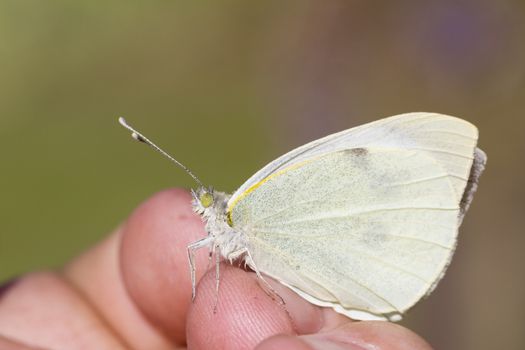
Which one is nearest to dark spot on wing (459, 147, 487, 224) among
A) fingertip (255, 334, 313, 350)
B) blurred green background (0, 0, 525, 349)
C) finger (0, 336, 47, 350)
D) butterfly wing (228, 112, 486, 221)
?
butterfly wing (228, 112, 486, 221)

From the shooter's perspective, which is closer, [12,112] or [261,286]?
[261,286]

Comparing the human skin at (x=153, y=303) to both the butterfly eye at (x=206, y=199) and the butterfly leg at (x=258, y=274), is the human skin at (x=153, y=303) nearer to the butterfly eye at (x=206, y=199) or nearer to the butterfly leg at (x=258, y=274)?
the butterfly leg at (x=258, y=274)

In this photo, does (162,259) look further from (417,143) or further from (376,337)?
(417,143)

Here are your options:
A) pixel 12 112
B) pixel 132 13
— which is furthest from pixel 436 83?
pixel 12 112

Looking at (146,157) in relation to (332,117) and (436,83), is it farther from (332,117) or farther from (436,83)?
(436,83)

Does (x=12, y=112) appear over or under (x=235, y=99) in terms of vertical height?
over

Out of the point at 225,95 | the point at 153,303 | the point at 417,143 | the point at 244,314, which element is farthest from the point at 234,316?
the point at 225,95

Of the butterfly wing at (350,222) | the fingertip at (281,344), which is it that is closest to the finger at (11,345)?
the butterfly wing at (350,222)
